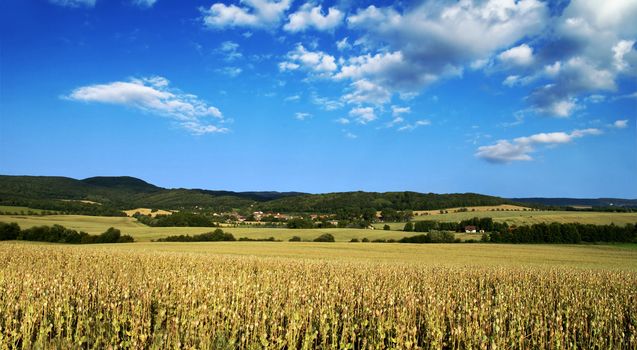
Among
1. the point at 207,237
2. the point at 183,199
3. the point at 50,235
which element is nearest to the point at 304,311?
the point at 207,237

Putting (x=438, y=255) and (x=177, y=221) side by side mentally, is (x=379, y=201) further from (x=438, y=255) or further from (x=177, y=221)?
(x=438, y=255)

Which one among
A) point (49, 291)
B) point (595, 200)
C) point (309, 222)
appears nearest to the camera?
point (49, 291)

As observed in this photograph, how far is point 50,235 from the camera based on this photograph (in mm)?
56812

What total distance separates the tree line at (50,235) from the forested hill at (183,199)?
110ft

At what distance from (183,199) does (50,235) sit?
105 m

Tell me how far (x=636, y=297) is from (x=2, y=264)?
925 inches

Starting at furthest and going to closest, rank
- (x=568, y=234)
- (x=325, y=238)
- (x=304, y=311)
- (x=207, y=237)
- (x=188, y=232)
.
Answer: (x=188, y=232) < (x=207, y=237) < (x=325, y=238) < (x=568, y=234) < (x=304, y=311)

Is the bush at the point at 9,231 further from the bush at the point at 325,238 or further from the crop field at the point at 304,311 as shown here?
the crop field at the point at 304,311

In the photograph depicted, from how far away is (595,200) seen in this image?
18650cm

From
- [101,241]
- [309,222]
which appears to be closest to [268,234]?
[309,222]

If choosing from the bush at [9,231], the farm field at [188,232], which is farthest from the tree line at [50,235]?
the farm field at [188,232]

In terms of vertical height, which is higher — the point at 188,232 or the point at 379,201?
the point at 379,201

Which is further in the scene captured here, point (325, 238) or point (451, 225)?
point (451, 225)

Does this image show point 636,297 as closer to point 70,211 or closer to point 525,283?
point 525,283
